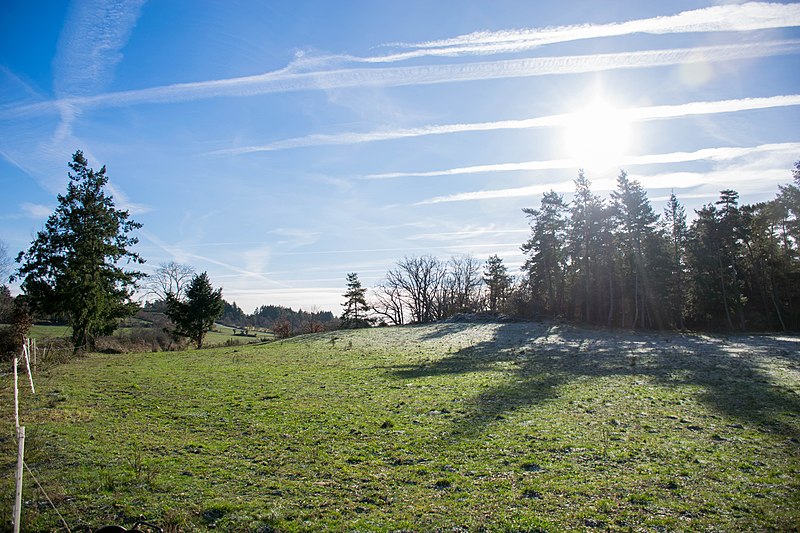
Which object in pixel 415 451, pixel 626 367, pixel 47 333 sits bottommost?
pixel 415 451

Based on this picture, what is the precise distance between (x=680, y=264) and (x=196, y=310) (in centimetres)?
6562

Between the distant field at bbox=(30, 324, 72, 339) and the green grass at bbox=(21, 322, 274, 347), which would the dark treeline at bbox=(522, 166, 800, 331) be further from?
the distant field at bbox=(30, 324, 72, 339)

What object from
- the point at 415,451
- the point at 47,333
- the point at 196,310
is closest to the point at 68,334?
the point at 47,333

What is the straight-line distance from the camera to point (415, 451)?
10500 millimetres

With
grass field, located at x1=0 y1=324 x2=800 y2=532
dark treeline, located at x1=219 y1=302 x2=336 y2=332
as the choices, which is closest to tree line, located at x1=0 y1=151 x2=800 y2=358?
grass field, located at x1=0 y1=324 x2=800 y2=532

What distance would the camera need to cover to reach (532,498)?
767 cm

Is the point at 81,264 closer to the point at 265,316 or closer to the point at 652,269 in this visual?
the point at 652,269

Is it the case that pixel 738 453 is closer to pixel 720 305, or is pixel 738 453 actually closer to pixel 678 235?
pixel 720 305

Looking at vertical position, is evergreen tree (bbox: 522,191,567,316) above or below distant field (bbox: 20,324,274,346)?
above

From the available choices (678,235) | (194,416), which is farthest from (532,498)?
(678,235)

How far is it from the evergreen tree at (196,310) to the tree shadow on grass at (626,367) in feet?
125

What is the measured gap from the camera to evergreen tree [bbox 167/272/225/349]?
55375 millimetres

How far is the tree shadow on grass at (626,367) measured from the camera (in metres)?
14.8

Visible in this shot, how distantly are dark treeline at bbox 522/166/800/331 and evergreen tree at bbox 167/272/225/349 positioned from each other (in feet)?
149
